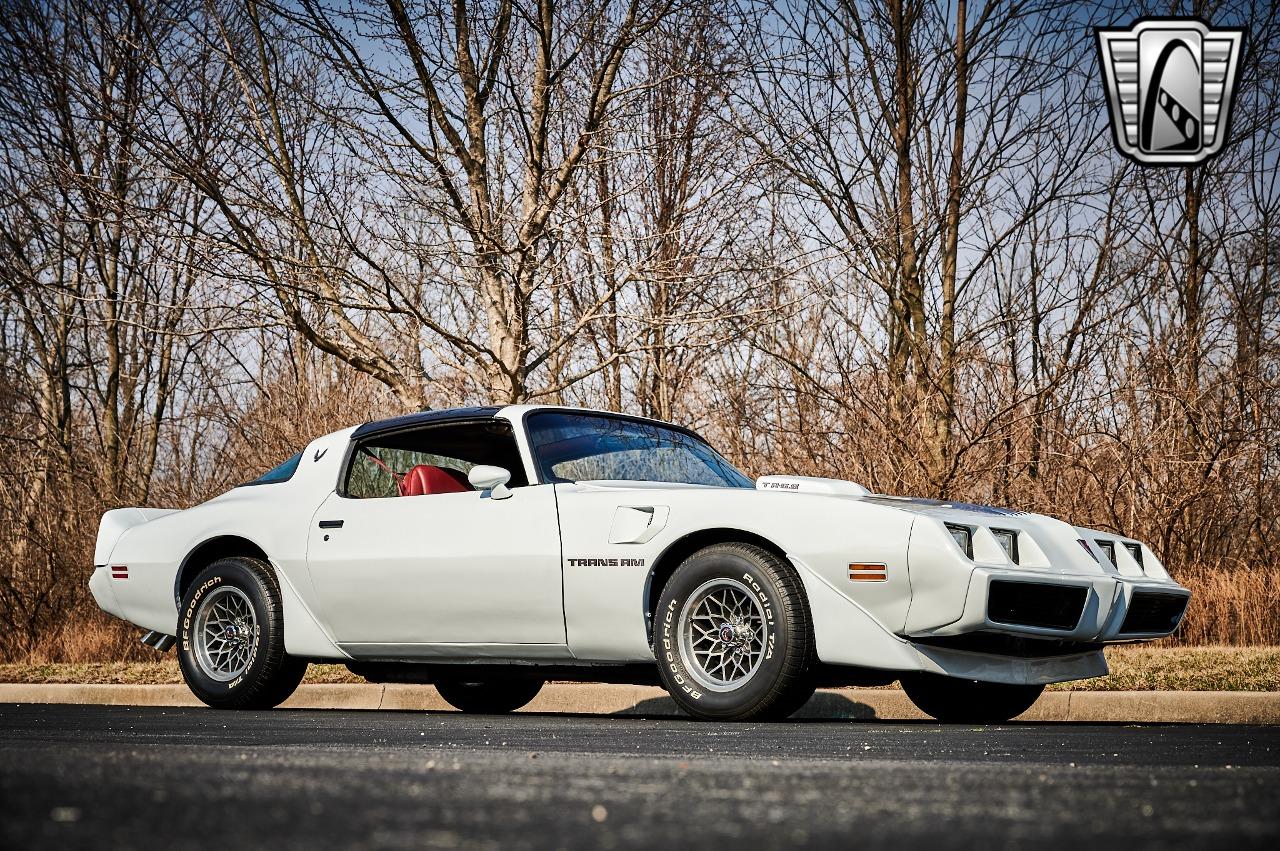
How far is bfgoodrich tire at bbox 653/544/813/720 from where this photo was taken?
598 centimetres

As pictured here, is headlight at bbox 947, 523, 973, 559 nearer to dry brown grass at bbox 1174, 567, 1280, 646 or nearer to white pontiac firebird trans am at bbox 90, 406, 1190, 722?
white pontiac firebird trans am at bbox 90, 406, 1190, 722

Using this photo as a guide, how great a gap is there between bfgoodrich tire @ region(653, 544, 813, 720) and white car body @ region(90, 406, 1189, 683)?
0.35 feet

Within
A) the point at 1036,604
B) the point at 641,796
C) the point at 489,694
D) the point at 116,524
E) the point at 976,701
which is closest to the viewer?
the point at 641,796

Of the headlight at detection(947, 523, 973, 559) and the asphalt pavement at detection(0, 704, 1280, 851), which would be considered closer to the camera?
the asphalt pavement at detection(0, 704, 1280, 851)

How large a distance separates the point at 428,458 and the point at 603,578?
5.66 feet

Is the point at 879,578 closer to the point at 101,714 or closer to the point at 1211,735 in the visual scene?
the point at 1211,735

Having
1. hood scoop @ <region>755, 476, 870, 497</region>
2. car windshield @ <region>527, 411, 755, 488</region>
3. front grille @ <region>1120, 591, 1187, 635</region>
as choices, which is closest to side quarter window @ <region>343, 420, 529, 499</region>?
car windshield @ <region>527, 411, 755, 488</region>

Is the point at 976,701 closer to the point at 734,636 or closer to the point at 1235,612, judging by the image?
the point at 734,636

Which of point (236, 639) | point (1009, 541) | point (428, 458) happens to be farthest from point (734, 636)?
point (236, 639)

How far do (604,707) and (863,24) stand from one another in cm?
825

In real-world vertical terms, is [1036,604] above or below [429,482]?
below

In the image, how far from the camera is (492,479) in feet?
22.5

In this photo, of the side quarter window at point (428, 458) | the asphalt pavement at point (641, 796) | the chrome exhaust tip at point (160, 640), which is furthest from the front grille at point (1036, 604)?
the chrome exhaust tip at point (160, 640)

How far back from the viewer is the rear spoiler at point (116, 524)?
8.61m
